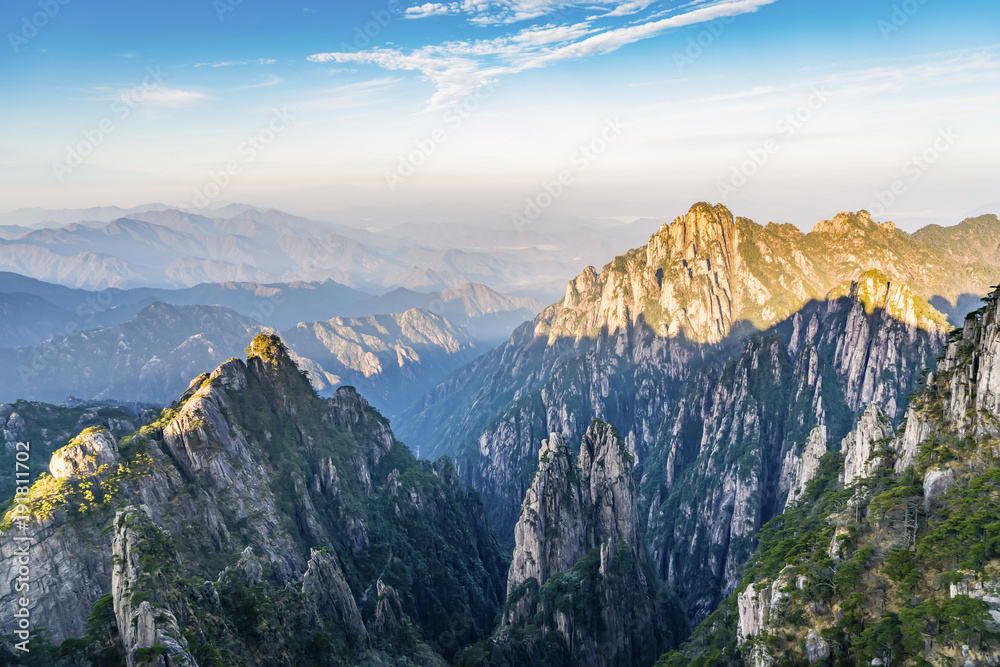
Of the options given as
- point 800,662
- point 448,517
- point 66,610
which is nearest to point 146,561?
point 66,610

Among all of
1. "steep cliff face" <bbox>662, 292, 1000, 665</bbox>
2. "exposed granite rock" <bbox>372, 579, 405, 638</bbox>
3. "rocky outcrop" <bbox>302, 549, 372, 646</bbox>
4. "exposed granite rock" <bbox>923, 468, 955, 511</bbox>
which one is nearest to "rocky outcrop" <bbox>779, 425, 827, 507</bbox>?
"steep cliff face" <bbox>662, 292, 1000, 665</bbox>

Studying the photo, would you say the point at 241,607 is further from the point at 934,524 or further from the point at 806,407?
the point at 806,407

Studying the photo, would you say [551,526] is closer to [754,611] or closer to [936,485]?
[754,611]

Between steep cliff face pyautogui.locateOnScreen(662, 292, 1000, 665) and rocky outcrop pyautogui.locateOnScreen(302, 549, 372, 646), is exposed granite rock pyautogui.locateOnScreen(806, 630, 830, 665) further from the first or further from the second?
rocky outcrop pyautogui.locateOnScreen(302, 549, 372, 646)

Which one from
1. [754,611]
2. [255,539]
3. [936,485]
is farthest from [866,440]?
[255,539]

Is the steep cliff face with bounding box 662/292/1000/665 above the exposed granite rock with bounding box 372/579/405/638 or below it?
above

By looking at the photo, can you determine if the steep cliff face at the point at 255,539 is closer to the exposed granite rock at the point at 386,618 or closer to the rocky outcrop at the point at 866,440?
the exposed granite rock at the point at 386,618
